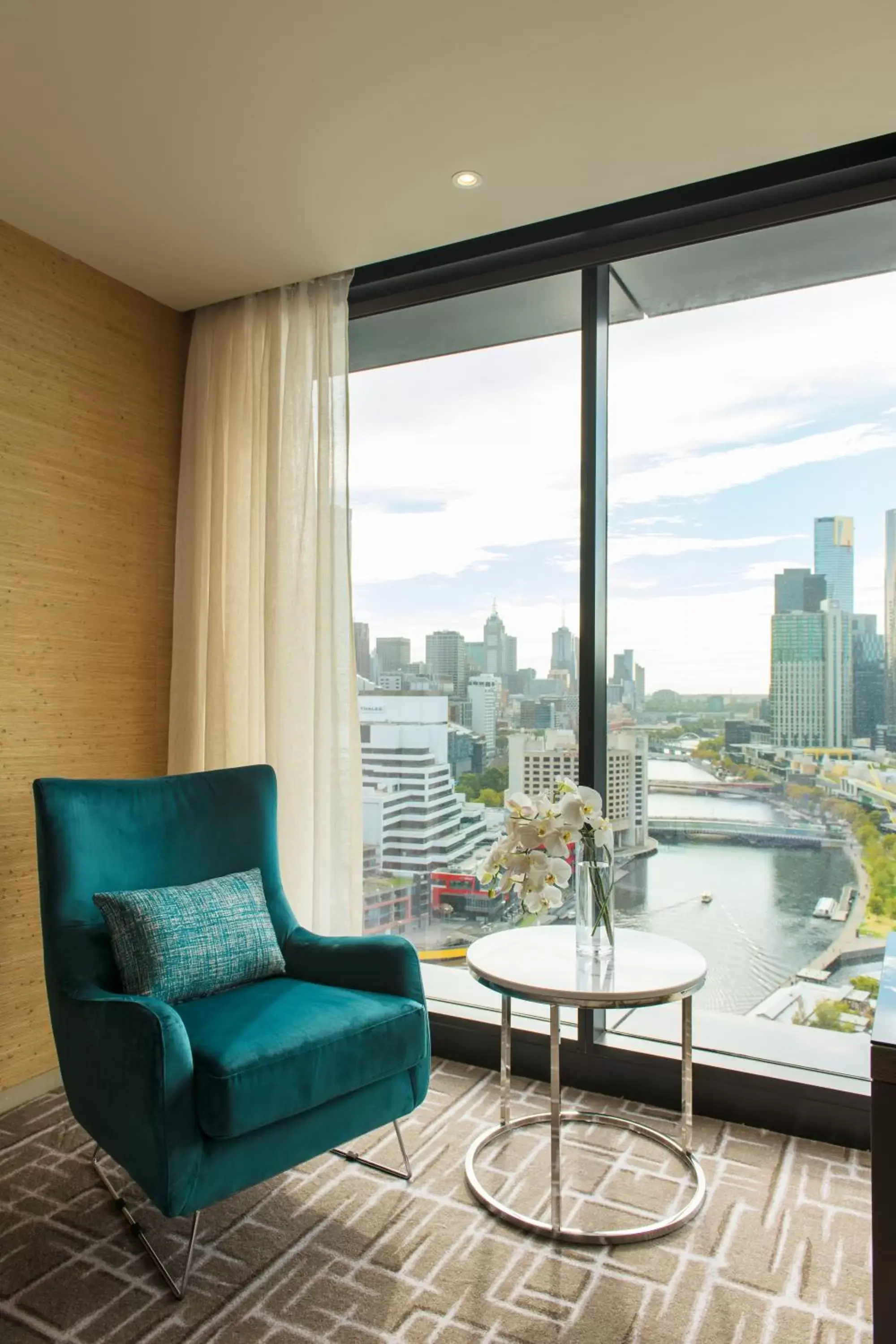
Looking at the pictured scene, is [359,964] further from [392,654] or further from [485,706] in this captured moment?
[392,654]

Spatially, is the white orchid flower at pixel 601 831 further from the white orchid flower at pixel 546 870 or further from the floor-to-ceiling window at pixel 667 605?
the floor-to-ceiling window at pixel 667 605

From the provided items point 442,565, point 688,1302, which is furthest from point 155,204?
point 688,1302

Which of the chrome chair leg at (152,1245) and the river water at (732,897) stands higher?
the river water at (732,897)

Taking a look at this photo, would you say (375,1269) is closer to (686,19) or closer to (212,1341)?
(212,1341)

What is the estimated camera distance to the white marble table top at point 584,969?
81.4 inches

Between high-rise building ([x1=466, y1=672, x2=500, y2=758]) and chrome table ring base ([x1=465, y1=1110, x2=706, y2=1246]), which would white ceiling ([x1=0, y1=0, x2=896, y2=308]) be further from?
chrome table ring base ([x1=465, y1=1110, x2=706, y2=1246])

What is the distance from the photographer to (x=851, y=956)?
8.36 ft

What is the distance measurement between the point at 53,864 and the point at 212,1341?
110 centimetres

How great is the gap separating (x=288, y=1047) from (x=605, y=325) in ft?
7.39

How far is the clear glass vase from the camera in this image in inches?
90.7

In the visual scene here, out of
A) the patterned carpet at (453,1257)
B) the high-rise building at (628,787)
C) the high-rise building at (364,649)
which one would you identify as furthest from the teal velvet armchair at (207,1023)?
the high-rise building at (628,787)

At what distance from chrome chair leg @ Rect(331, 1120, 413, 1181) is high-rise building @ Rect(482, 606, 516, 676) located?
142 centimetres

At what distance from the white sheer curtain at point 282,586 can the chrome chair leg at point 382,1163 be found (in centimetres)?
78

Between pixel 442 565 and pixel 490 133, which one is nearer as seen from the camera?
pixel 490 133
